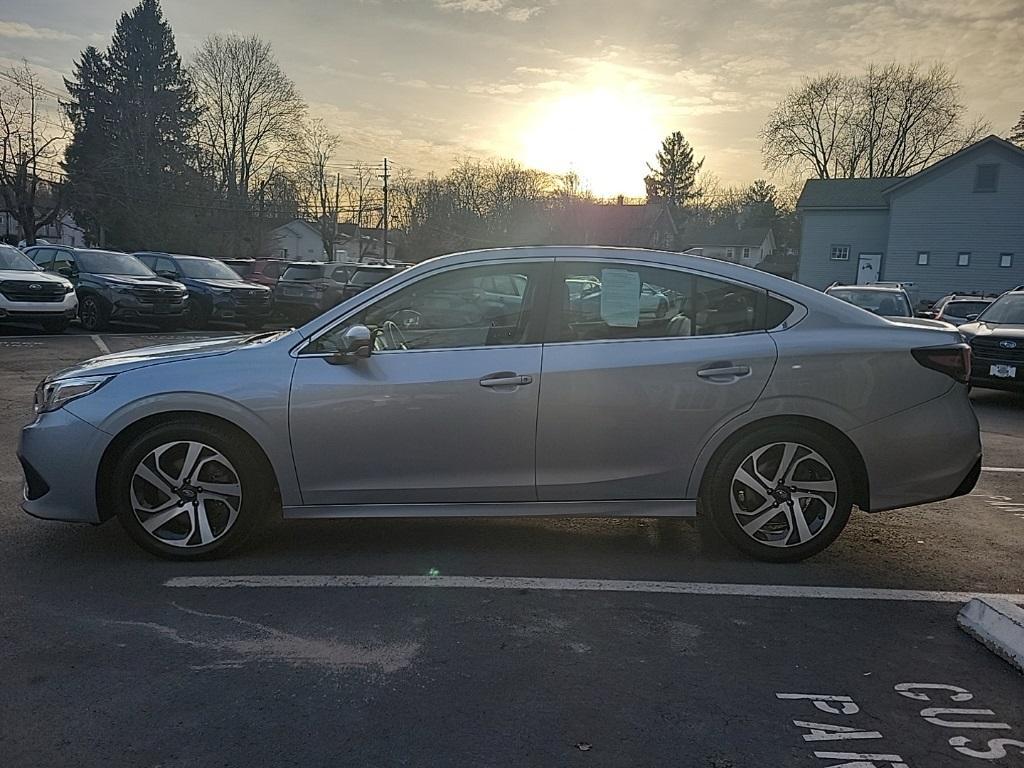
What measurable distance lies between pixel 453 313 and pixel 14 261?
14912 mm

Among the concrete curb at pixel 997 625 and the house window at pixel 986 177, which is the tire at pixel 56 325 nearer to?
the concrete curb at pixel 997 625

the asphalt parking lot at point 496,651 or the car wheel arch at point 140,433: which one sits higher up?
the car wheel arch at point 140,433

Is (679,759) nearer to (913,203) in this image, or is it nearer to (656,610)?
(656,610)

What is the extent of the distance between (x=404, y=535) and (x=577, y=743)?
2.22m

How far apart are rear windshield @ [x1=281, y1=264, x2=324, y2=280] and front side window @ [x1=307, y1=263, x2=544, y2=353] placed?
1767 cm

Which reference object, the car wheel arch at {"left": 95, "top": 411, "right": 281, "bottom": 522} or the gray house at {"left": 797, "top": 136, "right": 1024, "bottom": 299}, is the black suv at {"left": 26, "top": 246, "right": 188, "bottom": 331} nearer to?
the car wheel arch at {"left": 95, "top": 411, "right": 281, "bottom": 522}

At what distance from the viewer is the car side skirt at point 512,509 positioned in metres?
4.06

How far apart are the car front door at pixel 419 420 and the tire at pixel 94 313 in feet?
48.6

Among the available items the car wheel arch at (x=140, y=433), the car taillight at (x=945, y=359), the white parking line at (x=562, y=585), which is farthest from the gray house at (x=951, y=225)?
the car wheel arch at (x=140, y=433)

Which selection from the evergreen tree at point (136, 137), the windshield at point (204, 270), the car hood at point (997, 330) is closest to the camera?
the car hood at point (997, 330)

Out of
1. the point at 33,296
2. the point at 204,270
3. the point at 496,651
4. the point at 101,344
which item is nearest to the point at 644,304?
the point at 496,651

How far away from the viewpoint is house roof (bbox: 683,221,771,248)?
7225cm

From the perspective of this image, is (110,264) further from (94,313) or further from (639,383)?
(639,383)

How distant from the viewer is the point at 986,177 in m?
35.6
